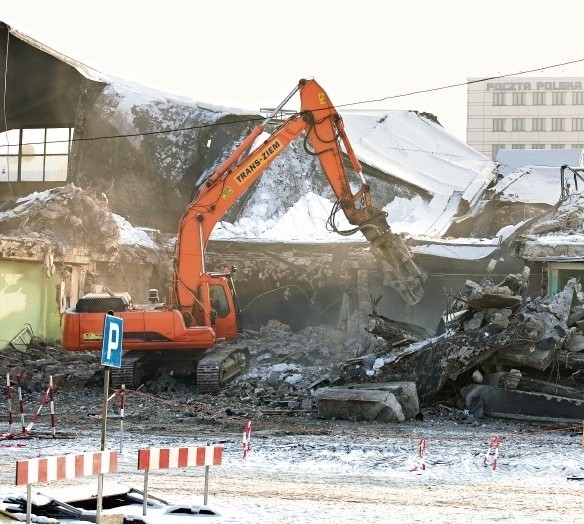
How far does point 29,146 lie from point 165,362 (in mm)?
17443

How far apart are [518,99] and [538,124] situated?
344 cm

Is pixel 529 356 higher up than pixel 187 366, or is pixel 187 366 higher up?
pixel 529 356

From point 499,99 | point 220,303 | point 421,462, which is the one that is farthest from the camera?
point 499,99

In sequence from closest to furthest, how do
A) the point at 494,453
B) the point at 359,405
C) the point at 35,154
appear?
1. the point at 494,453
2. the point at 359,405
3. the point at 35,154

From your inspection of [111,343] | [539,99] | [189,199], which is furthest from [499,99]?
[111,343]

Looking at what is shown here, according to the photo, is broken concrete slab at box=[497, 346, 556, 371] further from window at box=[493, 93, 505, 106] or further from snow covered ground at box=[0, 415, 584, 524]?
window at box=[493, 93, 505, 106]

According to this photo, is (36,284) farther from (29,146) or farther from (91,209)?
(29,146)

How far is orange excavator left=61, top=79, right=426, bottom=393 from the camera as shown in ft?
74.4

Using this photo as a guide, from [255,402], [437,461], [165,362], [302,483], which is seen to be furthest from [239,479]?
[165,362]

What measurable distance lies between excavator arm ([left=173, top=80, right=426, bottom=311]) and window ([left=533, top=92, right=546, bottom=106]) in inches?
3920

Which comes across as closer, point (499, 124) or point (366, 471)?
point (366, 471)

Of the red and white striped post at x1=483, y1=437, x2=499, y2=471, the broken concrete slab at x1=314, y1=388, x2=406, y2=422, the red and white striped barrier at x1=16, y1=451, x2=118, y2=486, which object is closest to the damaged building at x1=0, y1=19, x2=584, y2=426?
the broken concrete slab at x1=314, y1=388, x2=406, y2=422

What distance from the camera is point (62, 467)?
8.89 metres

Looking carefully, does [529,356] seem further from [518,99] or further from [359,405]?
[518,99]
